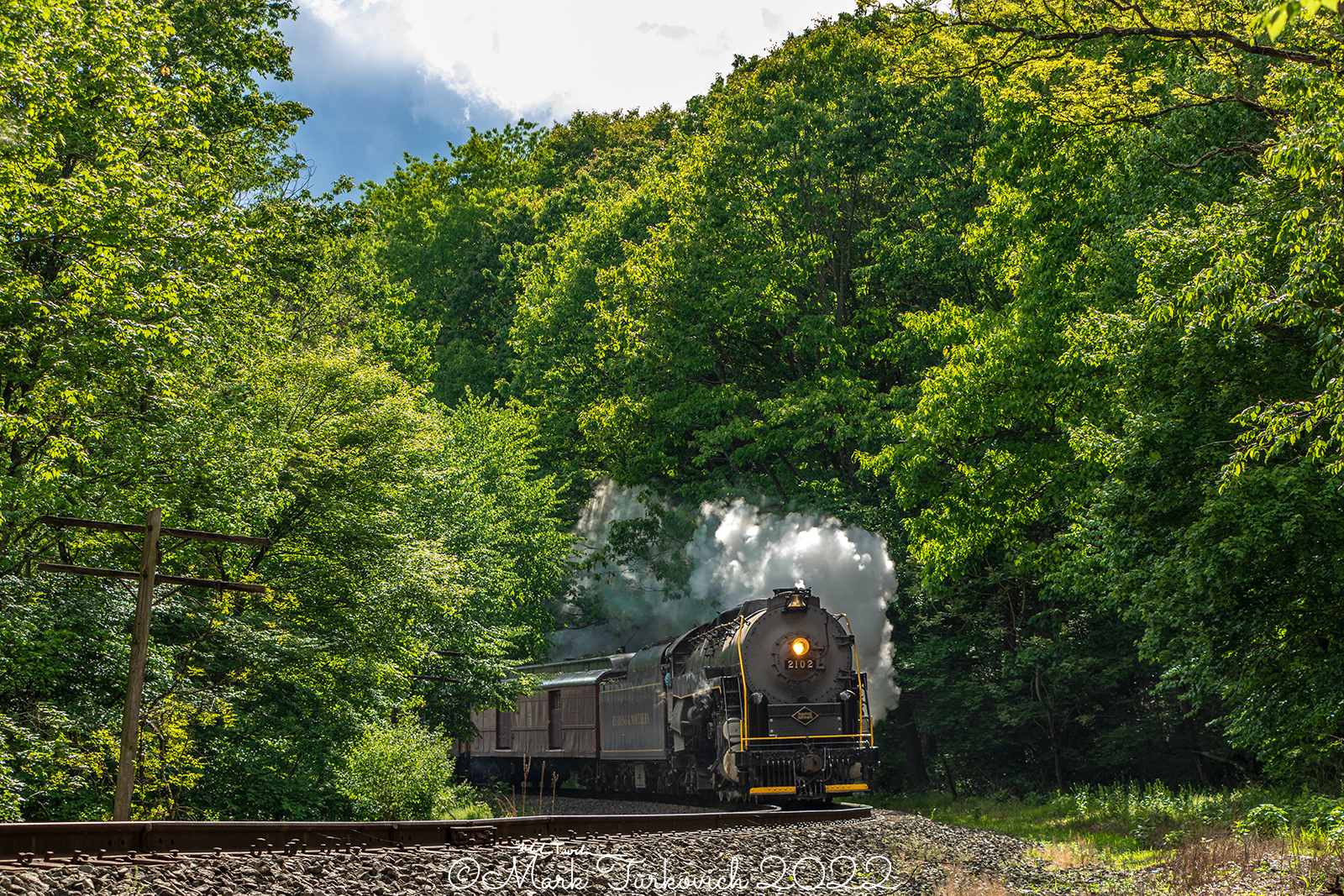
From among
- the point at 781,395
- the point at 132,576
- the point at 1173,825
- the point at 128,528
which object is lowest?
the point at 1173,825

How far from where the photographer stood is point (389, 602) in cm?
1888

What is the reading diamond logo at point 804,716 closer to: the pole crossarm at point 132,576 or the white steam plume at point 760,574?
the white steam plume at point 760,574

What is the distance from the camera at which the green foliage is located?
683 inches

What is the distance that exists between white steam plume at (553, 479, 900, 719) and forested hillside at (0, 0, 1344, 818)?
0.95 m

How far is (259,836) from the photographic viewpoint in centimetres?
959

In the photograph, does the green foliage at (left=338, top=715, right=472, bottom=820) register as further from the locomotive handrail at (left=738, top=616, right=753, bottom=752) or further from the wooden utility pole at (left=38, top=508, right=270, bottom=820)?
the wooden utility pole at (left=38, top=508, right=270, bottom=820)

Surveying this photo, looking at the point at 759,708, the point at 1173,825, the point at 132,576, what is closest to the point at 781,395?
the point at 759,708

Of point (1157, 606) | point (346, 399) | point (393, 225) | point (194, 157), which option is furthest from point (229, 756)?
point (393, 225)

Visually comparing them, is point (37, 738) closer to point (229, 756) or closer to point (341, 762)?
point (229, 756)

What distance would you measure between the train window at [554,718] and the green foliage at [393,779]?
1125 centimetres

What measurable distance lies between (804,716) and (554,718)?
13286 mm

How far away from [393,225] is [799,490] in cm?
3240

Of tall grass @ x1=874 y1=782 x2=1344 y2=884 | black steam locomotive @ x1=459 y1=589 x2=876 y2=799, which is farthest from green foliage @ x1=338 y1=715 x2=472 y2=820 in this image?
tall grass @ x1=874 y1=782 x2=1344 y2=884

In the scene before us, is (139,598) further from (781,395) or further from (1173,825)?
(781,395)
